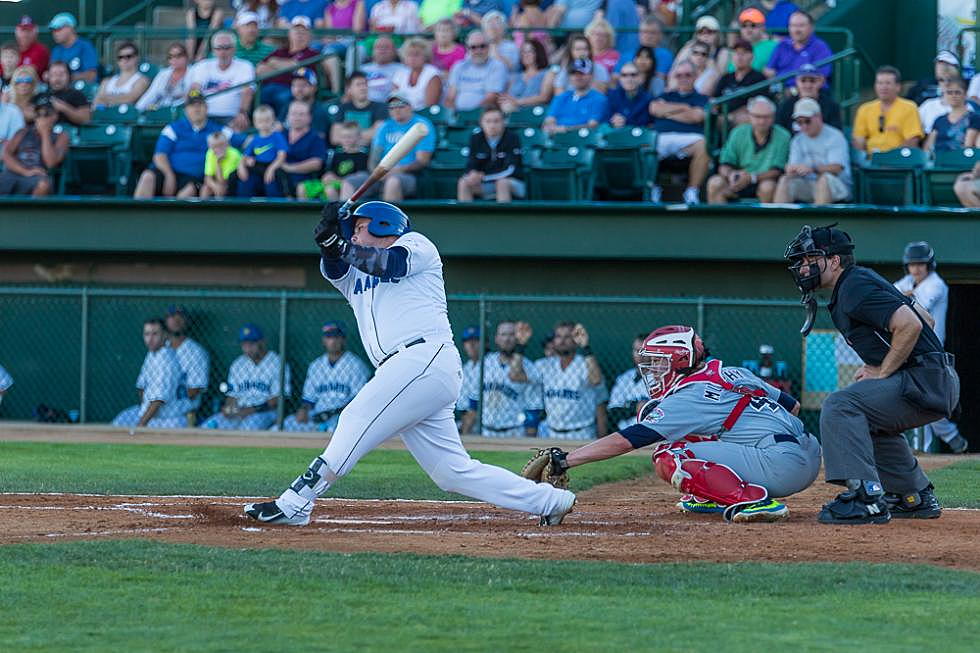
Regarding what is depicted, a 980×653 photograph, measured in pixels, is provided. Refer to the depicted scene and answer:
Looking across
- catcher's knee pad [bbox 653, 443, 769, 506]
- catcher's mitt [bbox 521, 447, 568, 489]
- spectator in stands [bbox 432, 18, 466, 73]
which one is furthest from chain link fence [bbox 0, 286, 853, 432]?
catcher's mitt [bbox 521, 447, 568, 489]

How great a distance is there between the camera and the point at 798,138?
44.3 ft

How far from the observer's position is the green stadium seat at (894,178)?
1372 cm

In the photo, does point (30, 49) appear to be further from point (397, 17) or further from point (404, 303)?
point (404, 303)

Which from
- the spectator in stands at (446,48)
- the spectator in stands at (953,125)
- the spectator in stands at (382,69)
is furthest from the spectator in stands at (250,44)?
the spectator in stands at (953,125)

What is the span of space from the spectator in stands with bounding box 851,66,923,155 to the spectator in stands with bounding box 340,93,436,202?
Answer: 408cm

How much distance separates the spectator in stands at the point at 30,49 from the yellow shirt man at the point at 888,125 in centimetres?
931

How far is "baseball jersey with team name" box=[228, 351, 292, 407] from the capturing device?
1460cm

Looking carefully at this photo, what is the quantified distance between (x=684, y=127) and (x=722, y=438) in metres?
7.23

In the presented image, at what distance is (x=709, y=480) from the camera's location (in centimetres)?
752

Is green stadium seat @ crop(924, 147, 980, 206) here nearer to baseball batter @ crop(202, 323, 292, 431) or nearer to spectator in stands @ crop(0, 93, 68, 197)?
baseball batter @ crop(202, 323, 292, 431)

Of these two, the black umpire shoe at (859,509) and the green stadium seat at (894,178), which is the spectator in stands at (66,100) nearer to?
the green stadium seat at (894,178)

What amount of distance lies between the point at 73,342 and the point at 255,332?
7.26ft

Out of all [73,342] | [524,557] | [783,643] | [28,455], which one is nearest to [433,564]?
[524,557]

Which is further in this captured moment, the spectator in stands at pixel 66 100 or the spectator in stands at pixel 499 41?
the spectator in stands at pixel 66 100
